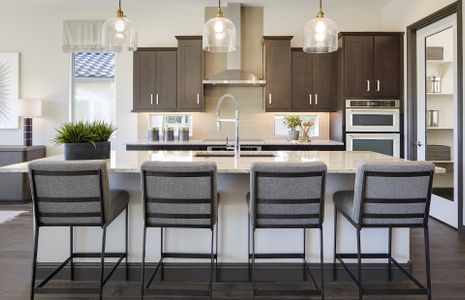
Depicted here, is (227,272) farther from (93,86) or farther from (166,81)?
(93,86)

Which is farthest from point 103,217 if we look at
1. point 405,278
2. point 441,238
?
point 441,238

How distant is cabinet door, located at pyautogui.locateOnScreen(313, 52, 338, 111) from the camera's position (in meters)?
5.41

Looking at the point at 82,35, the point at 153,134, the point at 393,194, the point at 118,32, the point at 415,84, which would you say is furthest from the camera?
the point at 82,35

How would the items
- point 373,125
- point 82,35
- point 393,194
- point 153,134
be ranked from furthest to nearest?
point 82,35 < point 153,134 < point 373,125 < point 393,194

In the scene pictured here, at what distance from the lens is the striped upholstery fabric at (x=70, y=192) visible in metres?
2.19

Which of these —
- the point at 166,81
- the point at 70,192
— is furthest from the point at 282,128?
the point at 70,192

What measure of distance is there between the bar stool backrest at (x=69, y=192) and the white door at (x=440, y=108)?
366 centimetres

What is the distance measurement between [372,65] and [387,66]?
0.20 metres

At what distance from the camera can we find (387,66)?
16.7ft

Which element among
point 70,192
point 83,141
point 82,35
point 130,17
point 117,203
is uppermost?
point 130,17

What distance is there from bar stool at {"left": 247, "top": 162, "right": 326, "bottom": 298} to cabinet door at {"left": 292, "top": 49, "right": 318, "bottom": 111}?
132 inches

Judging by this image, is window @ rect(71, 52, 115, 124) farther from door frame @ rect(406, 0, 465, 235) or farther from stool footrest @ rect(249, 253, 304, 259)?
door frame @ rect(406, 0, 465, 235)

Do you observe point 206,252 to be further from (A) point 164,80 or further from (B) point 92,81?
(B) point 92,81

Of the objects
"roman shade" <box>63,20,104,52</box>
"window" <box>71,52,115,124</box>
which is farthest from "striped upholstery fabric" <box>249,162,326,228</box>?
"roman shade" <box>63,20,104,52</box>
